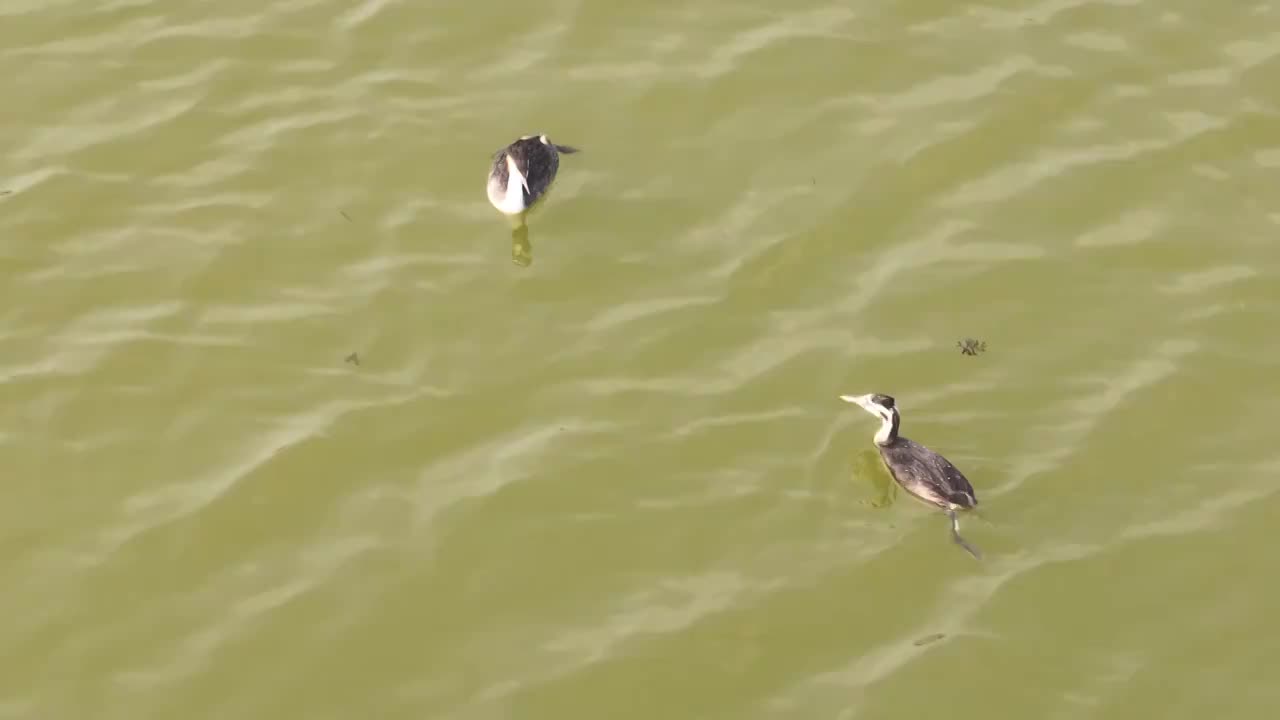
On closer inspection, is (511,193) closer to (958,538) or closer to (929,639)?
(958,538)

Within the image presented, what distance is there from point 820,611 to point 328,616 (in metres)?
3.09

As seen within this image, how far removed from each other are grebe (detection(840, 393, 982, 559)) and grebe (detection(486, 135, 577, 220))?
3.35m

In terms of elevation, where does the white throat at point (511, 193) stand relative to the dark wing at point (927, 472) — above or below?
above

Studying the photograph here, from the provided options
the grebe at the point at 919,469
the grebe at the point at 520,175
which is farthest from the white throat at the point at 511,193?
the grebe at the point at 919,469

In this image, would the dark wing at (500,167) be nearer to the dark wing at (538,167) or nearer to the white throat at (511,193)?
the white throat at (511,193)

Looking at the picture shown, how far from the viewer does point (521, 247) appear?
12789 millimetres

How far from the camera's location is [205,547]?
34.1ft

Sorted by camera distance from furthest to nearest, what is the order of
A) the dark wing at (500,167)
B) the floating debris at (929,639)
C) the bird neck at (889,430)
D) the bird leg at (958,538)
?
the dark wing at (500,167)
the bird neck at (889,430)
the bird leg at (958,538)
the floating debris at (929,639)

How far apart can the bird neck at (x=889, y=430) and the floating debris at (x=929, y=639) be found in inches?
59.8

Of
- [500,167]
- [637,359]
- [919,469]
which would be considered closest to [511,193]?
[500,167]

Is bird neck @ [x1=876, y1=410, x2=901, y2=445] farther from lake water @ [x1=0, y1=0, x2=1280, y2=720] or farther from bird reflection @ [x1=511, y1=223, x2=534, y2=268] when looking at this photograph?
bird reflection @ [x1=511, y1=223, x2=534, y2=268]

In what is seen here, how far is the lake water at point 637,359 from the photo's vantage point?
9.77 metres

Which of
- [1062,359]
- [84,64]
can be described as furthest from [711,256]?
[84,64]

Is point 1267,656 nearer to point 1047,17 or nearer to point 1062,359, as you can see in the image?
point 1062,359
